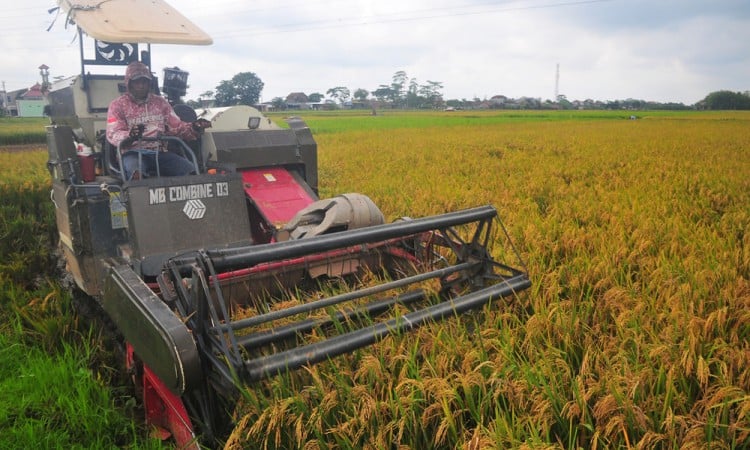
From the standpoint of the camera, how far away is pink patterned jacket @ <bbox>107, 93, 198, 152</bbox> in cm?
419

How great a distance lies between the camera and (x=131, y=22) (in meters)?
4.45

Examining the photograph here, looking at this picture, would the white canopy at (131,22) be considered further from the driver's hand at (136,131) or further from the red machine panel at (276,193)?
the red machine panel at (276,193)

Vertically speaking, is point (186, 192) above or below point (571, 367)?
above

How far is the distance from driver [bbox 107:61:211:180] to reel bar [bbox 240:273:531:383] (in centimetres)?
224

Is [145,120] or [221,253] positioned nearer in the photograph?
[221,253]

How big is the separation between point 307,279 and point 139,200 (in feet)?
4.07

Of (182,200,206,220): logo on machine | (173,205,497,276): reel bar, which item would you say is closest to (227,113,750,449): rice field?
(173,205,497,276): reel bar

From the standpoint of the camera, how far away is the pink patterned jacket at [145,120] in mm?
4188

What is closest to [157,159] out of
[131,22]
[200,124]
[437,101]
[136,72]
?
[200,124]

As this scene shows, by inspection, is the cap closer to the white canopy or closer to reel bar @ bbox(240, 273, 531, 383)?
the white canopy

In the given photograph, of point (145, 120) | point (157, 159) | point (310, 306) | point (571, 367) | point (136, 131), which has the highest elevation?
point (145, 120)

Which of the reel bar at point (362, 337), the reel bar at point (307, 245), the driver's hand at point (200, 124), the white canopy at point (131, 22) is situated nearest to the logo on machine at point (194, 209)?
the reel bar at point (307, 245)

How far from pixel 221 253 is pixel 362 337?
0.77 metres

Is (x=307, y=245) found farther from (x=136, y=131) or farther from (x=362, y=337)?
(x=136, y=131)
